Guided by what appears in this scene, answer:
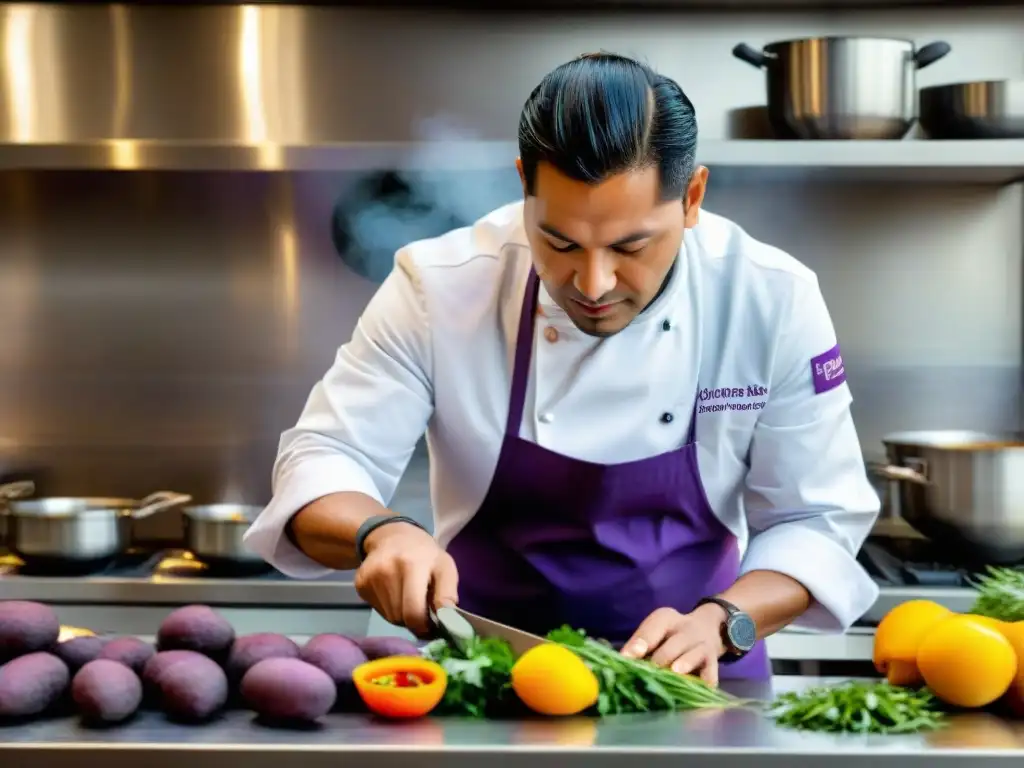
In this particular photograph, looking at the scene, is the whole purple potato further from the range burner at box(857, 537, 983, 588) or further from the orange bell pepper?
the range burner at box(857, 537, 983, 588)

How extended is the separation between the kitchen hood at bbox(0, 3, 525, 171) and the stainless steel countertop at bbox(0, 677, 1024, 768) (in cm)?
220

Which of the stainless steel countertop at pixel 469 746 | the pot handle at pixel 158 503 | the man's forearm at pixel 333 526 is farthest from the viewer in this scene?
the pot handle at pixel 158 503

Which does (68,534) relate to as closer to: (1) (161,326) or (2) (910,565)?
(1) (161,326)

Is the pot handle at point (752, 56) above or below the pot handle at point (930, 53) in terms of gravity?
above

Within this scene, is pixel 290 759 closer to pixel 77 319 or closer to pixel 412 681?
pixel 412 681

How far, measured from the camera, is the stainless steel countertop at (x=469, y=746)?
1.25 meters

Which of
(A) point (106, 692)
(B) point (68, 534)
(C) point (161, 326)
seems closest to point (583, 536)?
(A) point (106, 692)

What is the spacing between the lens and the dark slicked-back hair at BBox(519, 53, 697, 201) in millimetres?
1599

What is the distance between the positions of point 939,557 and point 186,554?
1.78 metres

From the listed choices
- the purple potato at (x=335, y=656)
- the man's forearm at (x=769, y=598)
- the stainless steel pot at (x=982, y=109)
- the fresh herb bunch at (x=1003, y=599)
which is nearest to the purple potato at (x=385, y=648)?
the purple potato at (x=335, y=656)

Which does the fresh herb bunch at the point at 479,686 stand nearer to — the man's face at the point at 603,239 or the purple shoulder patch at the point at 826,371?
the man's face at the point at 603,239

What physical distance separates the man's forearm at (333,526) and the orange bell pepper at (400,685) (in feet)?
1.25

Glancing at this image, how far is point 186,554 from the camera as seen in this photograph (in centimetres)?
305

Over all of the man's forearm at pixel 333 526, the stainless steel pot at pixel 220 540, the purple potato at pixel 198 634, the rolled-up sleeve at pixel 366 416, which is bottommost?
the stainless steel pot at pixel 220 540
